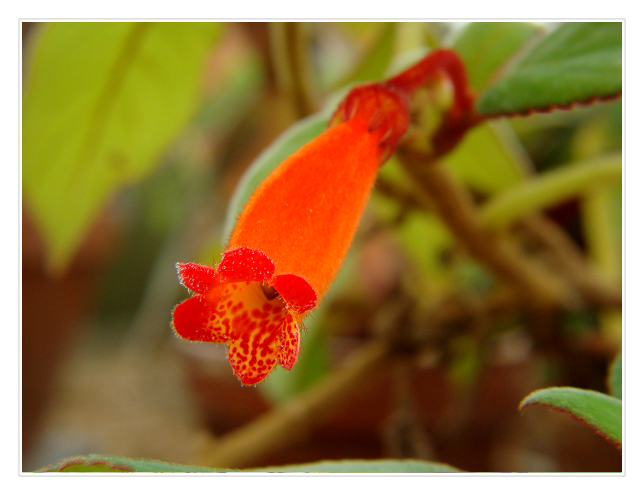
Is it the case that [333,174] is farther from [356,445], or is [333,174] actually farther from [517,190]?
[356,445]

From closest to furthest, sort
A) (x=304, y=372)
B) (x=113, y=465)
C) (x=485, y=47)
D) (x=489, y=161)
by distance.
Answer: (x=113, y=465) → (x=485, y=47) → (x=489, y=161) → (x=304, y=372)

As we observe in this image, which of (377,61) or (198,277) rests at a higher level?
(377,61)

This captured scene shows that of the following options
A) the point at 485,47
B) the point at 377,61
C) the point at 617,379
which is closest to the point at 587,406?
the point at 617,379

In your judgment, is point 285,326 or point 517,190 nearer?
point 285,326

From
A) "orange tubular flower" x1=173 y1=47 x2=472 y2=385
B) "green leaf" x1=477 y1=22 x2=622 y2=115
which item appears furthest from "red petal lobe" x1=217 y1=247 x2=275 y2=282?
"green leaf" x1=477 y1=22 x2=622 y2=115

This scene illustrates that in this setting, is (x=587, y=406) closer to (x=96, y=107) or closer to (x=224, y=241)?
(x=224, y=241)

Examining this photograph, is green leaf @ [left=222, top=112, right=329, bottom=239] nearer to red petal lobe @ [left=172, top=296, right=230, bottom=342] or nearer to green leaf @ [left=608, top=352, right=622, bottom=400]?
red petal lobe @ [left=172, top=296, right=230, bottom=342]
